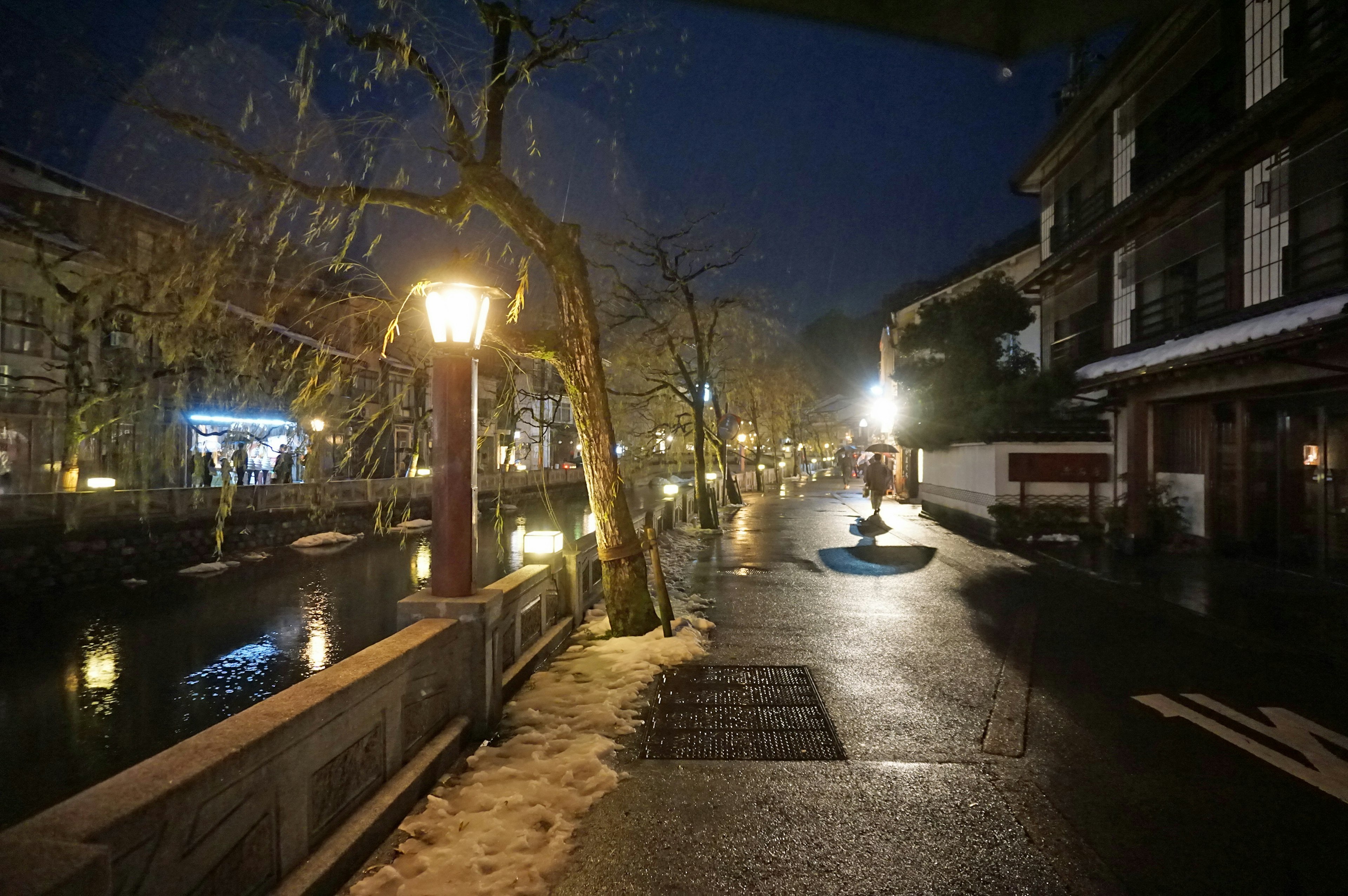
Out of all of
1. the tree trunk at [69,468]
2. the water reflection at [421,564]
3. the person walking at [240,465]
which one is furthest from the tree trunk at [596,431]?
the person walking at [240,465]

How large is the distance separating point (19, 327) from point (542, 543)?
2348 centimetres

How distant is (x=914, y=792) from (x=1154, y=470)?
1407 cm

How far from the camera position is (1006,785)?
4.76 metres

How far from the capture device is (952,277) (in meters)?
33.9

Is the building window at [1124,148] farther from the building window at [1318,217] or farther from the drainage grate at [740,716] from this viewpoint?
the drainage grate at [740,716]

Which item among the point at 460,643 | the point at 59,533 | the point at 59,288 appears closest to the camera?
the point at 460,643

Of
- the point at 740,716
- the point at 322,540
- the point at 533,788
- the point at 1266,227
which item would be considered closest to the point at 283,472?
the point at 322,540

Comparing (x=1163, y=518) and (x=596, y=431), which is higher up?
(x=596, y=431)

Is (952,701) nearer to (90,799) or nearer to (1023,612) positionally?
(1023,612)

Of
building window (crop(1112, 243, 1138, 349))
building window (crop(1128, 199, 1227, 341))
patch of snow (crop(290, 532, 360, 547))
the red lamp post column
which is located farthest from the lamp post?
patch of snow (crop(290, 532, 360, 547))

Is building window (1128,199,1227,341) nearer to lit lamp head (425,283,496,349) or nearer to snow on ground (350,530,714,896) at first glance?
snow on ground (350,530,714,896)

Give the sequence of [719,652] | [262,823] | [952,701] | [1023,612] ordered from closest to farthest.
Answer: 1. [262,823]
2. [952,701]
3. [719,652]
4. [1023,612]

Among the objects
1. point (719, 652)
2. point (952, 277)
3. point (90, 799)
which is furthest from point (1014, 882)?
point (952, 277)

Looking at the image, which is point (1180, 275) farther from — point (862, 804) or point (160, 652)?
point (160, 652)
